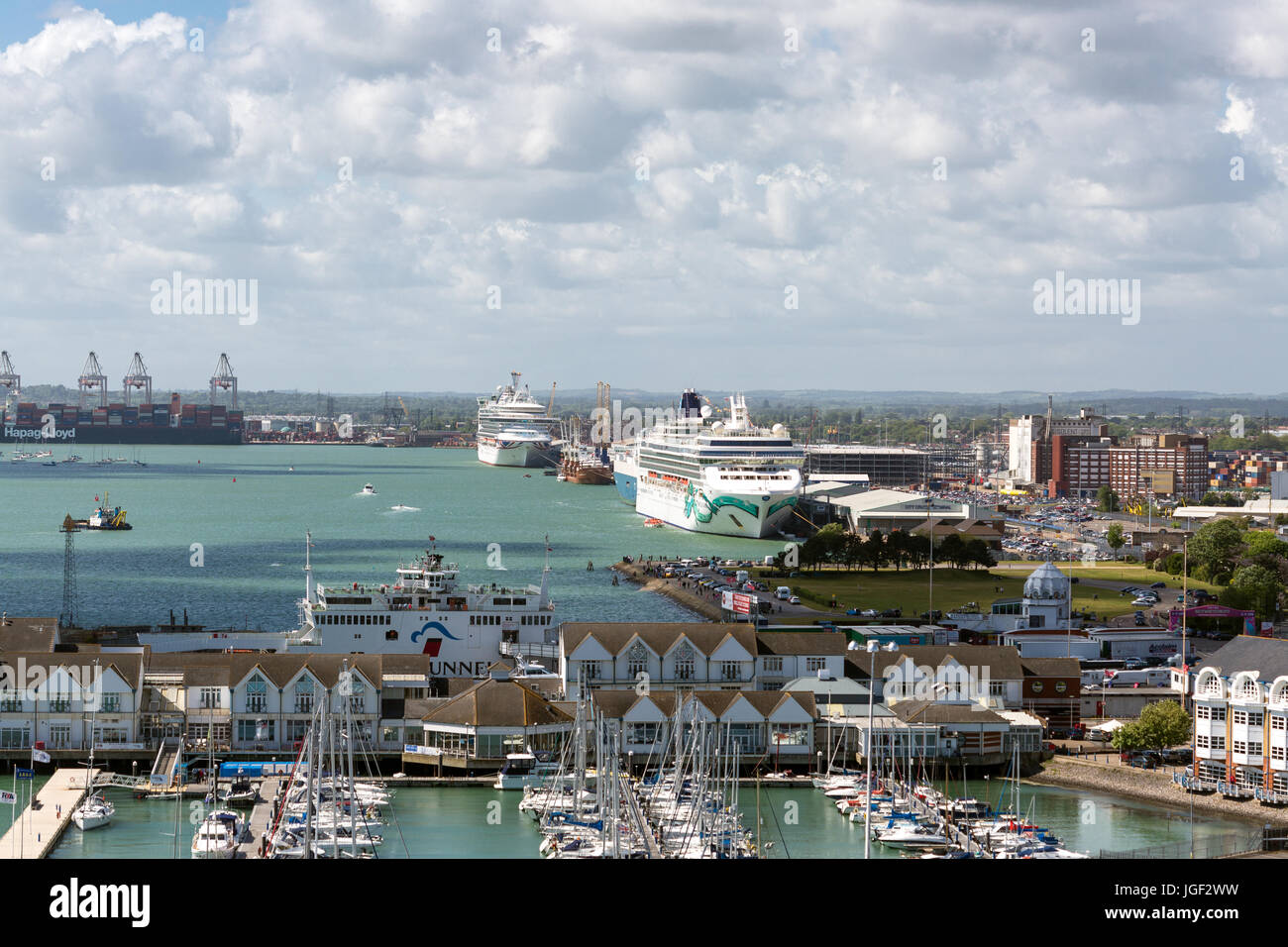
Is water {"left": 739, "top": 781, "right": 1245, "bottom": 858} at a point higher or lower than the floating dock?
lower

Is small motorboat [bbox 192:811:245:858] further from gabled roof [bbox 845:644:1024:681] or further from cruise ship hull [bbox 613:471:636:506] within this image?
cruise ship hull [bbox 613:471:636:506]

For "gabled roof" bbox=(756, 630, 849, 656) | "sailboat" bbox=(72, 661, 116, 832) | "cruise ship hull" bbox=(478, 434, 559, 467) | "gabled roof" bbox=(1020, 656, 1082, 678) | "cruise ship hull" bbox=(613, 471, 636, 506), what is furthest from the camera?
"cruise ship hull" bbox=(478, 434, 559, 467)

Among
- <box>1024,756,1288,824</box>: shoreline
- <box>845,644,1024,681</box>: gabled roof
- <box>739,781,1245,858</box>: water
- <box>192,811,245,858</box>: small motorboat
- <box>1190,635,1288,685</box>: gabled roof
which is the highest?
<box>1190,635,1288,685</box>: gabled roof

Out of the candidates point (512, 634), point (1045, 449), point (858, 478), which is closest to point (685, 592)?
point (512, 634)

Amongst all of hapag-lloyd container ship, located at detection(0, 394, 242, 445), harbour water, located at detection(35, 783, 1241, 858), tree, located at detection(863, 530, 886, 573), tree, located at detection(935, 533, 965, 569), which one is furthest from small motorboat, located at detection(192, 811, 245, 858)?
hapag-lloyd container ship, located at detection(0, 394, 242, 445)

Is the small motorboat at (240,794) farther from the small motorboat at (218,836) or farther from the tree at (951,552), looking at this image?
the tree at (951,552)
